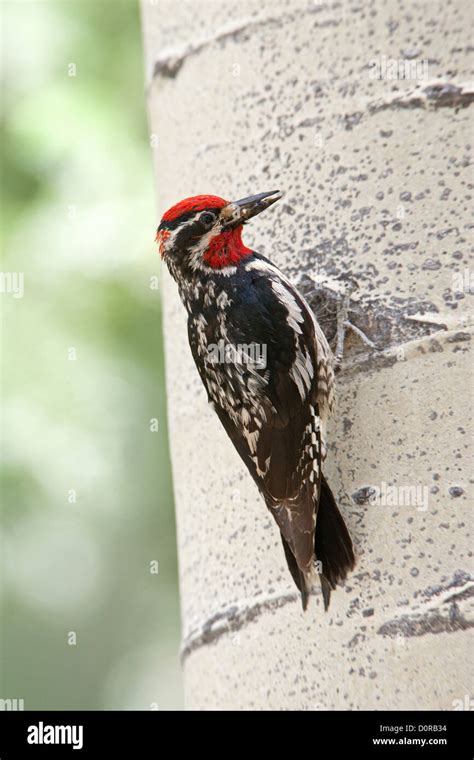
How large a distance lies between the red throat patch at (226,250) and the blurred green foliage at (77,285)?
1.60 meters

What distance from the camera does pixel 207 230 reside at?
2559 millimetres

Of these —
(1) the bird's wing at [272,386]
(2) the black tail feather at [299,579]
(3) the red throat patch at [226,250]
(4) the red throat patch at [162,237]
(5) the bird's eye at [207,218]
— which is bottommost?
(2) the black tail feather at [299,579]

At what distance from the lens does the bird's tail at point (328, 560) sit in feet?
6.82

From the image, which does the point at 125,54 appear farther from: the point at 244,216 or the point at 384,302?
the point at 384,302

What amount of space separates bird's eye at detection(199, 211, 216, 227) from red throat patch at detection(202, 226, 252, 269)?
5 centimetres

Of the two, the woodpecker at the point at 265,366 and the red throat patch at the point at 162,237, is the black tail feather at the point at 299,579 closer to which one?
the woodpecker at the point at 265,366

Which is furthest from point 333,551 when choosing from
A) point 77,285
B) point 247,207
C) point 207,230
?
point 77,285

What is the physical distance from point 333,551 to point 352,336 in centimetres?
42

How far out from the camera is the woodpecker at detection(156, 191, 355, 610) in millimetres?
2145

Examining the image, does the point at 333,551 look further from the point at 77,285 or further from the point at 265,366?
the point at 77,285

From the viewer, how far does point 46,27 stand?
4426 millimetres

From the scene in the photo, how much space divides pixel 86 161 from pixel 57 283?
487mm

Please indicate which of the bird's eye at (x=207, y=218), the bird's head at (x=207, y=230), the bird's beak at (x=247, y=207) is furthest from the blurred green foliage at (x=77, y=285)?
the bird's beak at (x=247, y=207)
